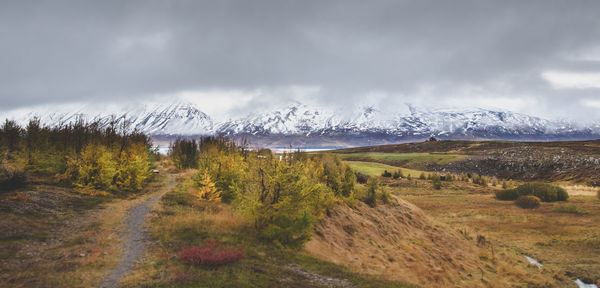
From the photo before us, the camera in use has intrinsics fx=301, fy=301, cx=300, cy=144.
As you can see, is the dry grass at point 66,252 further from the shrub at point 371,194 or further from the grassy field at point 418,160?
the grassy field at point 418,160

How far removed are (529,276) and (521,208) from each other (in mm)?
26995

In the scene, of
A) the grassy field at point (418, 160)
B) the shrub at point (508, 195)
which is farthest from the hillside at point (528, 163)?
the shrub at point (508, 195)

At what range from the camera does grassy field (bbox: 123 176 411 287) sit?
36.6 feet

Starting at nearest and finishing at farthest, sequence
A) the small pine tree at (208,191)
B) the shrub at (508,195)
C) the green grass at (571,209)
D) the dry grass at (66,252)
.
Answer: the dry grass at (66,252) < the small pine tree at (208,191) < the green grass at (571,209) < the shrub at (508,195)

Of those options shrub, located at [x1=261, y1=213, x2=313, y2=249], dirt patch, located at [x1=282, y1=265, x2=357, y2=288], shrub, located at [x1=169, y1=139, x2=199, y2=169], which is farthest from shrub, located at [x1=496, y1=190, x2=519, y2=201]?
shrub, located at [x1=169, y1=139, x2=199, y2=169]

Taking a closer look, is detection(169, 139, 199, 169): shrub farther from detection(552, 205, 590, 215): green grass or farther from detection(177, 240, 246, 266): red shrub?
detection(552, 205, 590, 215): green grass

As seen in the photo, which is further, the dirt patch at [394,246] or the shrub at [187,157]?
the shrub at [187,157]

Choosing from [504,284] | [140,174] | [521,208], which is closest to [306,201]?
[504,284]

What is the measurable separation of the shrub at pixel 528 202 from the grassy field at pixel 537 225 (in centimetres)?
106

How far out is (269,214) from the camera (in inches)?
700

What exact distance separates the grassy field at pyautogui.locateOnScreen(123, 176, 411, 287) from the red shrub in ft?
0.93

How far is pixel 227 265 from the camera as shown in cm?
1287

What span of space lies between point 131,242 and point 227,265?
6.49 metres

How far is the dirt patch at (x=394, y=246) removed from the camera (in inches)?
719
